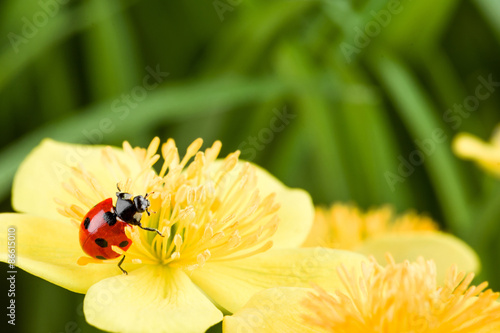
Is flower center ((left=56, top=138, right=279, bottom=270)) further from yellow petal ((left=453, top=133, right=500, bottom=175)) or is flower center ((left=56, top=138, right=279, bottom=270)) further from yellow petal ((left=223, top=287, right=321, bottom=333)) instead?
yellow petal ((left=453, top=133, right=500, bottom=175))

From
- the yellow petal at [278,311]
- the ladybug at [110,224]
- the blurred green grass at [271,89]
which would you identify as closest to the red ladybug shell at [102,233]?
the ladybug at [110,224]

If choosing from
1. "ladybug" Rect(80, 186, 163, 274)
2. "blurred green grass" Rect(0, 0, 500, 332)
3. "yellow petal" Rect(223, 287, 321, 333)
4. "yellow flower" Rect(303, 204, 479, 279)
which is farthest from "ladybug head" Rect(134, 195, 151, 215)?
"blurred green grass" Rect(0, 0, 500, 332)

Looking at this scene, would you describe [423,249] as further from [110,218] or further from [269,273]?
[110,218]

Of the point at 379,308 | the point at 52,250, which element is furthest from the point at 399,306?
the point at 52,250

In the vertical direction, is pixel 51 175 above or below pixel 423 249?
above

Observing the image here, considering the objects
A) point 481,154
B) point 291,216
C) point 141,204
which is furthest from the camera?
point 481,154

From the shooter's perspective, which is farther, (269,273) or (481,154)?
(481,154)
